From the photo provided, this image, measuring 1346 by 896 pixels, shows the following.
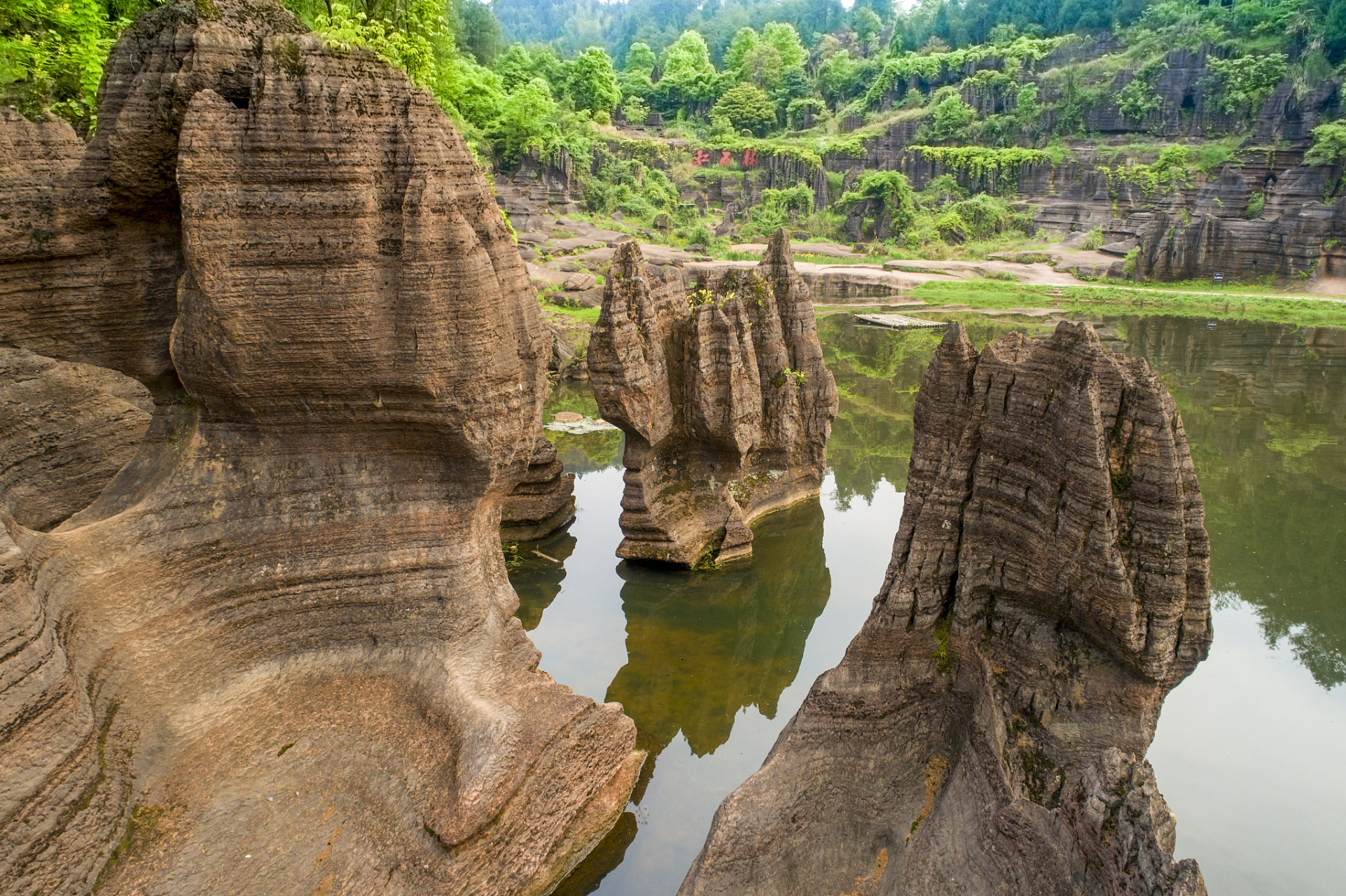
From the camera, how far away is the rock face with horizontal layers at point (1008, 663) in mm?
6348

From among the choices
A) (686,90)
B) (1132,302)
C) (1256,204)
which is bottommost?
(1132,302)

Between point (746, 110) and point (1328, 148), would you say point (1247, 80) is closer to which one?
point (1328, 148)

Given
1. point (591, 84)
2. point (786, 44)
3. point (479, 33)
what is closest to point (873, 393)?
point (591, 84)

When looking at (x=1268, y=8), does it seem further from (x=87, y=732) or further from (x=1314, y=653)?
(x=87, y=732)

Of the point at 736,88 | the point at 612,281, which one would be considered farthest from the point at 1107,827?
the point at 736,88

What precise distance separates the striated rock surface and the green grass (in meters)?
38.3

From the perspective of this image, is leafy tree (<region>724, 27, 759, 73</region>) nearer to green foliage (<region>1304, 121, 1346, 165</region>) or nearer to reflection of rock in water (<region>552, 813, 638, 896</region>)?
green foliage (<region>1304, 121, 1346, 165</region>)

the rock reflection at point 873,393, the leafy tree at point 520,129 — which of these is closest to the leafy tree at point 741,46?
the leafy tree at point 520,129

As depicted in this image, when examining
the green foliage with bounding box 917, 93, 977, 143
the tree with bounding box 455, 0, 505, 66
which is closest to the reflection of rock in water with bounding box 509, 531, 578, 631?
the tree with bounding box 455, 0, 505, 66

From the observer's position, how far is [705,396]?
14844 millimetres

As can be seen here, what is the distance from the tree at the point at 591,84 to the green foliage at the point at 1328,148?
49.2m

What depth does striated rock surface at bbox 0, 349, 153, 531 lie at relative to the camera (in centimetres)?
862

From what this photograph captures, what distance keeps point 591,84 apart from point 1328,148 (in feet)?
167

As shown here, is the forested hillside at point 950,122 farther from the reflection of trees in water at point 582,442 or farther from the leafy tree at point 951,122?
the reflection of trees in water at point 582,442
